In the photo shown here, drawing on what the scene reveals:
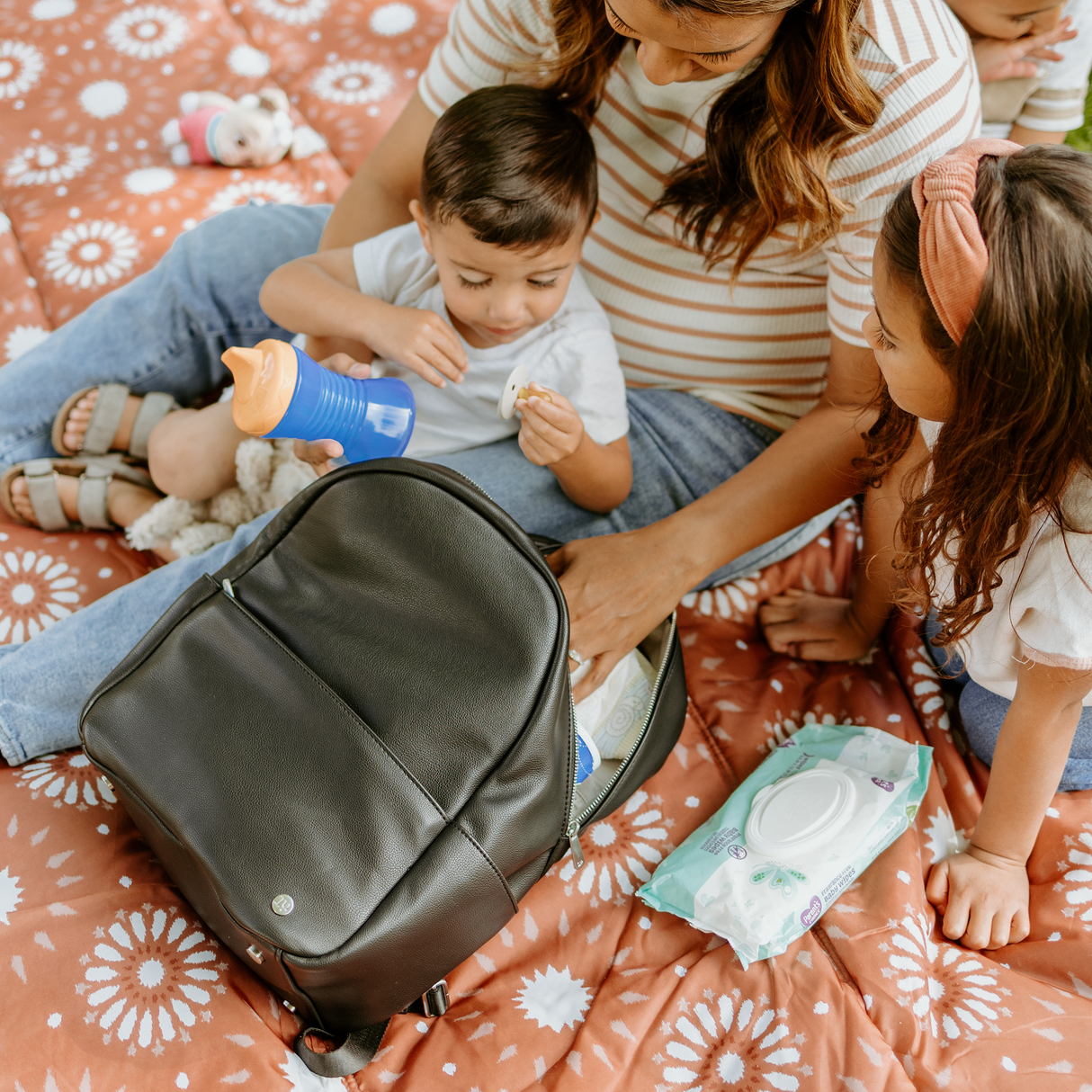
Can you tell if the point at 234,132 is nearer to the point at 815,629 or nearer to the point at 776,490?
the point at 776,490

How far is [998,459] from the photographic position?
73 cm

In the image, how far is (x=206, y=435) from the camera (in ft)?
3.90

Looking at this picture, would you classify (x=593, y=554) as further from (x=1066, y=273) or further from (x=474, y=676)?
(x=1066, y=273)

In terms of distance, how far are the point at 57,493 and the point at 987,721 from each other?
1199 millimetres

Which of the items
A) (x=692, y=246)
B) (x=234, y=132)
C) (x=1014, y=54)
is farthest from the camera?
(x=234, y=132)

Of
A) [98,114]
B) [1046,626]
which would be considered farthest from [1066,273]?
[98,114]

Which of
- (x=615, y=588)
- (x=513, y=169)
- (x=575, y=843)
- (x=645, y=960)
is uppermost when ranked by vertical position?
(x=513, y=169)

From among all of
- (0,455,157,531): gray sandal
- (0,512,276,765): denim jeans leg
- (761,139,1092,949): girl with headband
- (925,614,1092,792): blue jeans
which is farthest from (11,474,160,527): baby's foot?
(925,614,1092,792): blue jeans

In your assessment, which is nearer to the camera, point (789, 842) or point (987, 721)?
point (789, 842)

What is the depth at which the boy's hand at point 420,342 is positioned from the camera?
102 cm

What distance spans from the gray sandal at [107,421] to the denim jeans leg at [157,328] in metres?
0.02

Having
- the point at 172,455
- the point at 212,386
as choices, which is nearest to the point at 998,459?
the point at 172,455

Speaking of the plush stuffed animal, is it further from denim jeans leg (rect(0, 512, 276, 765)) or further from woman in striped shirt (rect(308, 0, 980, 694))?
denim jeans leg (rect(0, 512, 276, 765))

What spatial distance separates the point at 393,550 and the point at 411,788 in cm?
22
